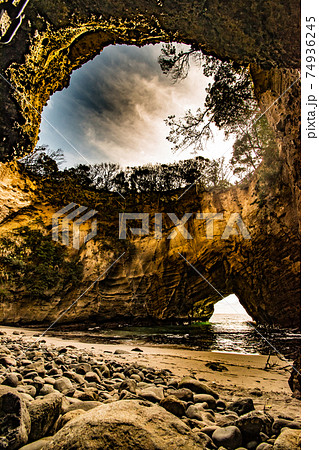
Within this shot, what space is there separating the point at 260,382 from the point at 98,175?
10.7 metres

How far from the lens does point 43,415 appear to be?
1354 millimetres

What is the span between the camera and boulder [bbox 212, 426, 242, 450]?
4.45 ft

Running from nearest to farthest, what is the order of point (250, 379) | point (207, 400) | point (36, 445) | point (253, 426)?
point (36, 445), point (253, 426), point (207, 400), point (250, 379)

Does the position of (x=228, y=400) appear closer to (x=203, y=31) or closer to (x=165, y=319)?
(x=203, y=31)

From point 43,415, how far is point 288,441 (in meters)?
1.55

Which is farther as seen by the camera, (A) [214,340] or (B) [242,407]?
(A) [214,340]

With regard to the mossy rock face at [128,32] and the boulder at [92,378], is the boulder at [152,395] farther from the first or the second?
the mossy rock face at [128,32]

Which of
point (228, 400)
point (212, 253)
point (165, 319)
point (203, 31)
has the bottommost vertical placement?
point (165, 319)

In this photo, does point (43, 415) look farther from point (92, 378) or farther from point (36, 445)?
point (92, 378)

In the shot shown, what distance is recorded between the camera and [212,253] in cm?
1372

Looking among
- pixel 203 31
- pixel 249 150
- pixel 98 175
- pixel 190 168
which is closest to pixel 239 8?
pixel 203 31

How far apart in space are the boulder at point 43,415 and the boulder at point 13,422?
4 centimetres

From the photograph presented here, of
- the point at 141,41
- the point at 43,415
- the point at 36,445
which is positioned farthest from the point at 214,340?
the point at 141,41

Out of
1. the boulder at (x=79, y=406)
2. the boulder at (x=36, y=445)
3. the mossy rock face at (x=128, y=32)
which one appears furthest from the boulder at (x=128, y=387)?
the mossy rock face at (x=128, y=32)
